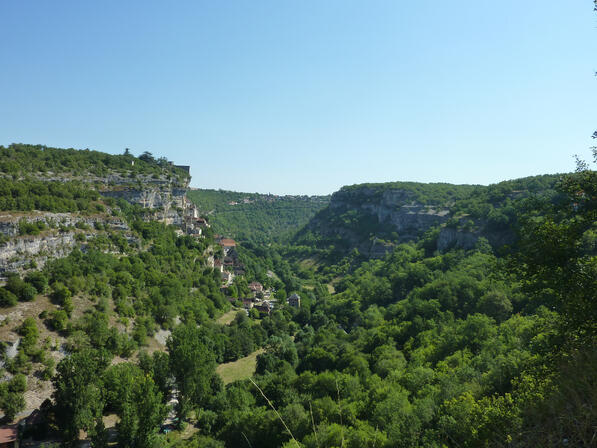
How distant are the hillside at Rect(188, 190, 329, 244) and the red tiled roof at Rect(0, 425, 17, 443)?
9589cm

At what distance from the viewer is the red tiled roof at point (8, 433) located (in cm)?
2161

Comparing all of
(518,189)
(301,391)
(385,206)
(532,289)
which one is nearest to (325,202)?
(385,206)

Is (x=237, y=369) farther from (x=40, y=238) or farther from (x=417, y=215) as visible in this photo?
(x=417, y=215)

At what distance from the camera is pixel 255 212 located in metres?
161

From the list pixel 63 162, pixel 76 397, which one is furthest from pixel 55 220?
pixel 76 397

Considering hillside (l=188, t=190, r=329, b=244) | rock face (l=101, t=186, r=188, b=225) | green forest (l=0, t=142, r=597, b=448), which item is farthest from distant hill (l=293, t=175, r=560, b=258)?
rock face (l=101, t=186, r=188, b=225)

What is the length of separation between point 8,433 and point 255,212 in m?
140

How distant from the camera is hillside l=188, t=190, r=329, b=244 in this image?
133 meters

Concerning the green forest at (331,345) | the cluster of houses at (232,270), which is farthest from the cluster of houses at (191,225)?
the green forest at (331,345)

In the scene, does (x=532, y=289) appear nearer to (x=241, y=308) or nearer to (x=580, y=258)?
(x=580, y=258)

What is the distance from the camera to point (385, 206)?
350 ft

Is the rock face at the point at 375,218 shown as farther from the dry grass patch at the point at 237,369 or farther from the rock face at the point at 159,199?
the dry grass patch at the point at 237,369

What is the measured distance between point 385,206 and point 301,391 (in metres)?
86.5

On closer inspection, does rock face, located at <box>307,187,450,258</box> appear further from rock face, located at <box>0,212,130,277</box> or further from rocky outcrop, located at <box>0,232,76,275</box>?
rocky outcrop, located at <box>0,232,76,275</box>
